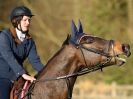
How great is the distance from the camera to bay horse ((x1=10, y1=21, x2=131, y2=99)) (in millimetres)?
A: 8289

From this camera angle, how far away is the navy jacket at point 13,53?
27.5 ft

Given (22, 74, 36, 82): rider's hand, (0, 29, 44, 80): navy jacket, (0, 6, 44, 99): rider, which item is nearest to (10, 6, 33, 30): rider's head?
(0, 6, 44, 99): rider

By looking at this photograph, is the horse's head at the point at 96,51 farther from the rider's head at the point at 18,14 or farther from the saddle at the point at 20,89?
the saddle at the point at 20,89

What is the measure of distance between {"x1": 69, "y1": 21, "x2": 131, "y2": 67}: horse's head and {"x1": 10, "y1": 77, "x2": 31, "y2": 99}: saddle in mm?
915

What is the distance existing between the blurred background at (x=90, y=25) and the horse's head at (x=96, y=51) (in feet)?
66.4

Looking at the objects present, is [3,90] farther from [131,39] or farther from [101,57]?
Result: [131,39]

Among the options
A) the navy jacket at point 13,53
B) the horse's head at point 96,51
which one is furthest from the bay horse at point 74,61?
the navy jacket at point 13,53

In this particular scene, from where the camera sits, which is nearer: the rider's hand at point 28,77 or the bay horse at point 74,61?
the bay horse at point 74,61

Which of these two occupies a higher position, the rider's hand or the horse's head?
the horse's head

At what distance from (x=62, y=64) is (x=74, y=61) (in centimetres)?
20

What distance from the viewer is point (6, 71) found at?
8.65 m

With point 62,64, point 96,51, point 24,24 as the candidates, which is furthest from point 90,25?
point 96,51

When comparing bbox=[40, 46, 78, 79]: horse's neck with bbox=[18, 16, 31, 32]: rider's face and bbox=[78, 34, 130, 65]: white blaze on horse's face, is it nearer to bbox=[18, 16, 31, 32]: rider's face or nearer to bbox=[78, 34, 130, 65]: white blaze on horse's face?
bbox=[78, 34, 130, 65]: white blaze on horse's face

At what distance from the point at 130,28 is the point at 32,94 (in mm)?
23641
